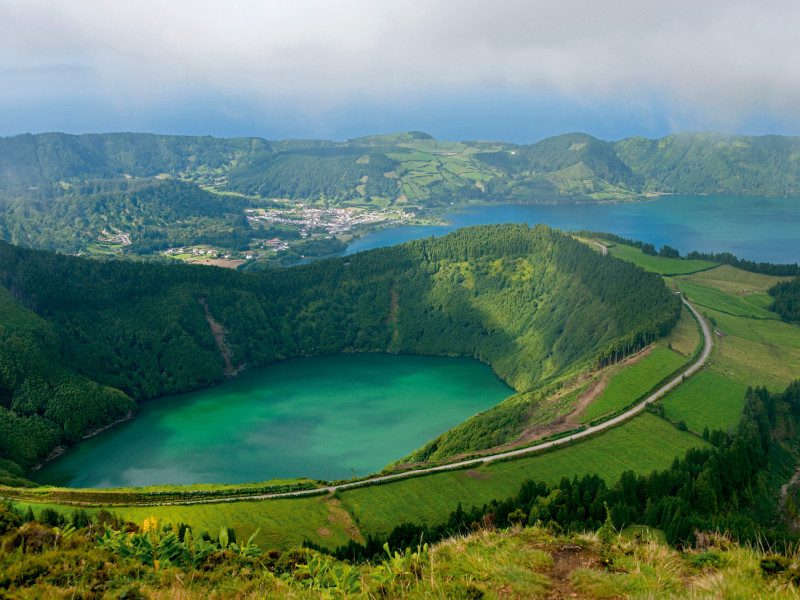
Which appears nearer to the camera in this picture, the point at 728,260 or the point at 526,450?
the point at 526,450

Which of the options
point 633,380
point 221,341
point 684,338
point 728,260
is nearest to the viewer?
point 633,380

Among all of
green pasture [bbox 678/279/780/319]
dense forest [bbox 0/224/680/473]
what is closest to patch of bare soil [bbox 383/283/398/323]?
dense forest [bbox 0/224/680/473]

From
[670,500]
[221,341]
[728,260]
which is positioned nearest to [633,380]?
[670,500]

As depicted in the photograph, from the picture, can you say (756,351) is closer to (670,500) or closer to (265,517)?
(670,500)

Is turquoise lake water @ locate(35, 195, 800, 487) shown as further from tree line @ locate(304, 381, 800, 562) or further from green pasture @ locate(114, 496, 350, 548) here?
tree line @ locate(304, 381, 800, 562)

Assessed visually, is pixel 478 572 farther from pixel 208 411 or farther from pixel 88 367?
pixel 88 367

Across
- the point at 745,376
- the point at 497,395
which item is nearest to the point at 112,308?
the point at 497,395

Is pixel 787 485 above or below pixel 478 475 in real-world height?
below
